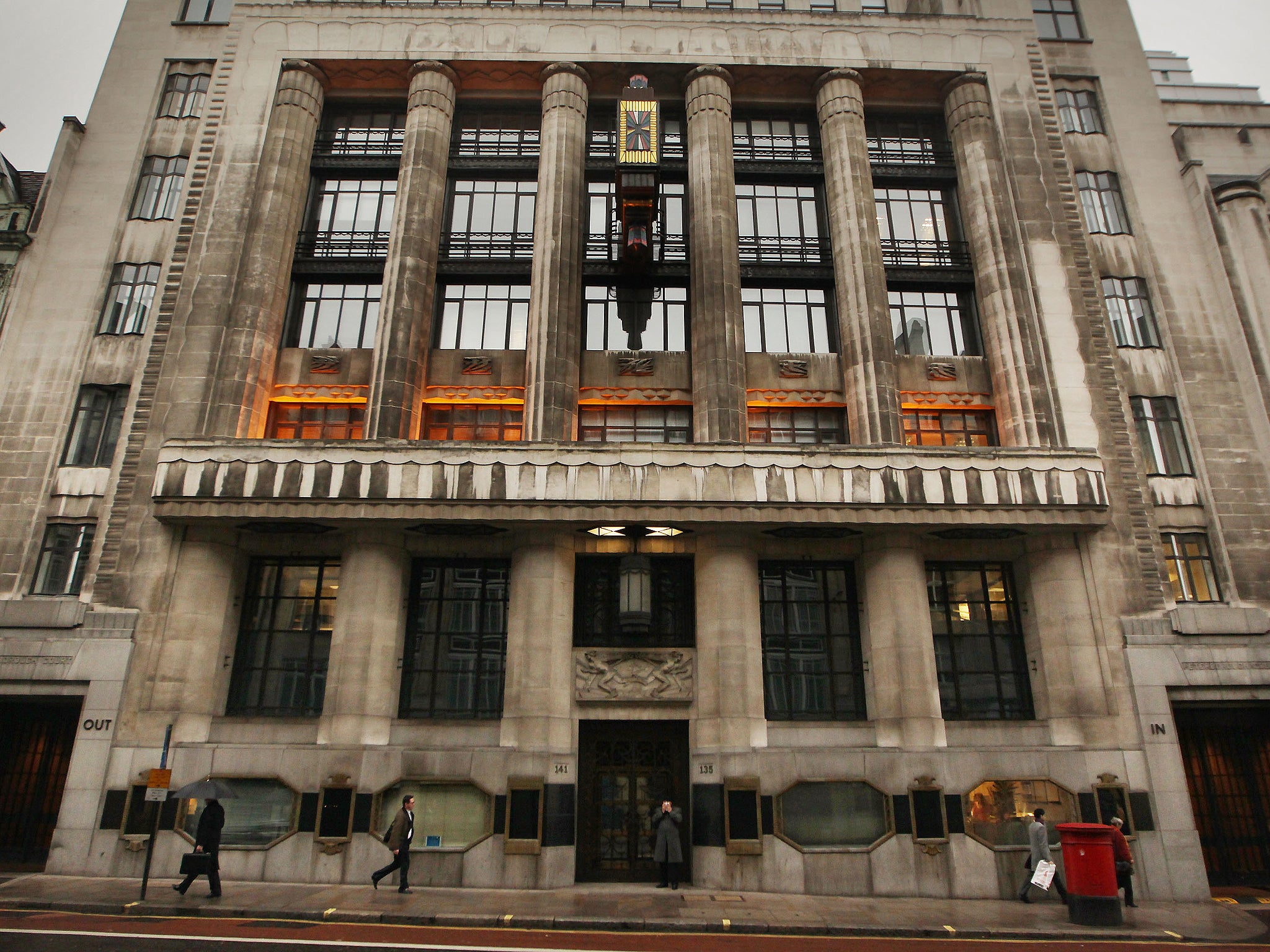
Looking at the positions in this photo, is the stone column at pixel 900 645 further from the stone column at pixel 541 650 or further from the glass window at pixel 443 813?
the glass window at pixel 443 813

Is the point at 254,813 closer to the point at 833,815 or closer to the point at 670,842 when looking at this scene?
the point at 670,842

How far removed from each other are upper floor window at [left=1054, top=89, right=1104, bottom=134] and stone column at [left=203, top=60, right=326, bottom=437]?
2736 cm

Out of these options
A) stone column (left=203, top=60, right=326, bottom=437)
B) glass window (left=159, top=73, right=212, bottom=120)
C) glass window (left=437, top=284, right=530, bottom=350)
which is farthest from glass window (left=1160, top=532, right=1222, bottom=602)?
glass window (left=159, top=73, right=212, bottom=120)

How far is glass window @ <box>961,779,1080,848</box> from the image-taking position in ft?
63.1

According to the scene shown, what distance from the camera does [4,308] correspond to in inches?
960

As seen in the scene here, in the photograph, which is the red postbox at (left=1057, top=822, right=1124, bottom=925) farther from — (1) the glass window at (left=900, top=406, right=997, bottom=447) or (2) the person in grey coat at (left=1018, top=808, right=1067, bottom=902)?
(1) the glass window at (left=900, top=406, right=997, bottom=447)

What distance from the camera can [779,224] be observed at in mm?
27719

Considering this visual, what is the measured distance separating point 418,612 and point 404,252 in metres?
11.7

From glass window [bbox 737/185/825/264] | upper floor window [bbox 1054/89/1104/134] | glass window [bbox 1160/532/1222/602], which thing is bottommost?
glass window [bbox 1160/532/1222/602]

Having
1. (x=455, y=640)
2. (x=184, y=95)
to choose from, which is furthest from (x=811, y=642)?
(x=184, y=95)

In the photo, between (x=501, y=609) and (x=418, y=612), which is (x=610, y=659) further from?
(x=418, y=612)

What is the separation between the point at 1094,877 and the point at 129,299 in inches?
1222

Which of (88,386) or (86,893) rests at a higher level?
(88,386)

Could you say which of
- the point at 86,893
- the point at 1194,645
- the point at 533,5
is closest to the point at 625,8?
the point at 533,5
